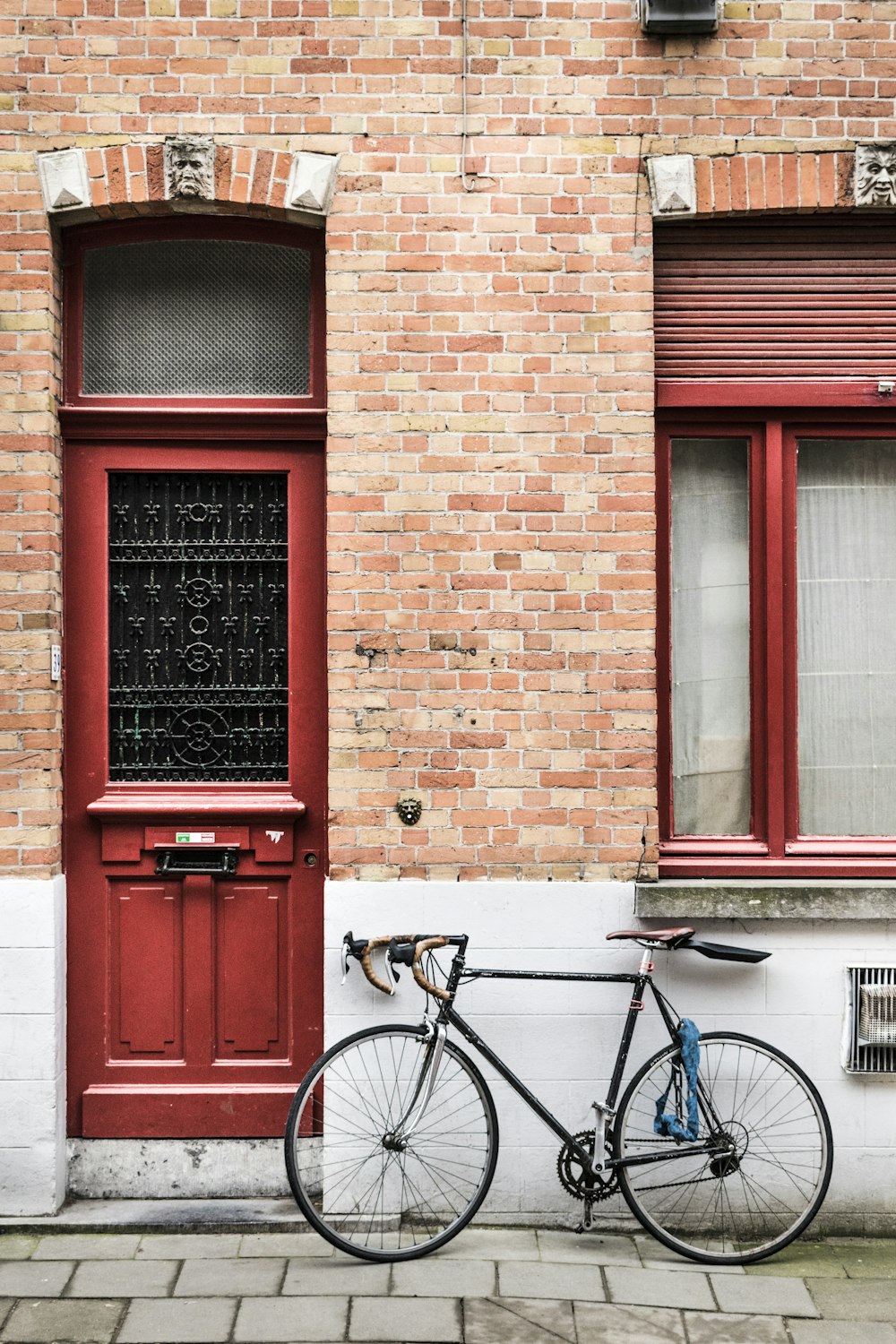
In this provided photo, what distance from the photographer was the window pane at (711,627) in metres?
4.93

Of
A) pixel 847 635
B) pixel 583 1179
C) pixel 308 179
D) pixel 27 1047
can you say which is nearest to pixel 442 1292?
pixel 583 1179

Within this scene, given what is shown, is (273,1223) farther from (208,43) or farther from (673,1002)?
(208,43)

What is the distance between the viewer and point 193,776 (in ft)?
16.0

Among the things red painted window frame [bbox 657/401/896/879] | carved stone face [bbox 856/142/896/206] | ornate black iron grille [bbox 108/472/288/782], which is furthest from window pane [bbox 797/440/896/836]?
ornate black iron grille [bbox 108/472/288/782]

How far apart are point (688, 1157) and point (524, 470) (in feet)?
8.78

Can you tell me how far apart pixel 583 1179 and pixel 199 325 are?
3632 millimetres

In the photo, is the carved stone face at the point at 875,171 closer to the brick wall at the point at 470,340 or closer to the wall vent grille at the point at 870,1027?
the brick wall at the point at 470,340

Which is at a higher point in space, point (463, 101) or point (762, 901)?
point (463, 101)

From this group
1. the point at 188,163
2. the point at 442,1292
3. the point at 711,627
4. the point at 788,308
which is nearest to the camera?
the point at 442,1292

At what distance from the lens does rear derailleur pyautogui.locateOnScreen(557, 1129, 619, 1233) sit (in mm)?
4348

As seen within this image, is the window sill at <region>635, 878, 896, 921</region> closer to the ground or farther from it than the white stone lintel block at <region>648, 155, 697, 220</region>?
closer to the ground

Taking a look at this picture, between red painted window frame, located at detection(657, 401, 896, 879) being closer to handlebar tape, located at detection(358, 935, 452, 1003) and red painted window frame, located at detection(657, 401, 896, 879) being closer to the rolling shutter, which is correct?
the rolling shutter

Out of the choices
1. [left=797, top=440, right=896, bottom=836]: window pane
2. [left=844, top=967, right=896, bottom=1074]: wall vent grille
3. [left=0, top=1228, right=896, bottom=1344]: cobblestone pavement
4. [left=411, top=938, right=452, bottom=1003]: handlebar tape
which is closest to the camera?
[left=0, top=1228, right=896, bottom=1344]: cobblestone pavement

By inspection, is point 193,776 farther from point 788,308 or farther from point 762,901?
point 788,308
